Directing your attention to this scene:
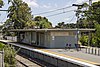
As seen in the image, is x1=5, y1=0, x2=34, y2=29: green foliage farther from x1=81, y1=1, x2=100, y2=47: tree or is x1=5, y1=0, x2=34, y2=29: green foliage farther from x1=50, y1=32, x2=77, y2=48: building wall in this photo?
x1=50, y1=32, x2=77, y2=48: building wall

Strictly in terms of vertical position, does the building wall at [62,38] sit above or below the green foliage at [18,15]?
below

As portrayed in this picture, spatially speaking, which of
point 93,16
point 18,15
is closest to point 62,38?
point 93,16

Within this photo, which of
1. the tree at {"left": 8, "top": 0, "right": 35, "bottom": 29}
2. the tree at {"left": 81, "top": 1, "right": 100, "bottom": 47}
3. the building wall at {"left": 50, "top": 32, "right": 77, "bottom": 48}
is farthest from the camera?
the tree at {"left": 8, "top": 0, "right": 35, "bottom": 29}

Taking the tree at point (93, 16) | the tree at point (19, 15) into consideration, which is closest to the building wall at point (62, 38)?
the tree at point (93, 16)

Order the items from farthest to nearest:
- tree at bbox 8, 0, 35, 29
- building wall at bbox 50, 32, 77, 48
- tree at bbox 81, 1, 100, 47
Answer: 1. tree at bbox 8, 0, 35, 29
2. tree at bbox 81, 1, 100, 47
3. building wall at bbox 50, 32, 77, 48

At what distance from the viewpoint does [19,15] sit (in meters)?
80.7

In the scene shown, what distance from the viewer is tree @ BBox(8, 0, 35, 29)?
265 feet

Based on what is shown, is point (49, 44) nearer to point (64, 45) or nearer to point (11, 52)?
point (64, 45)

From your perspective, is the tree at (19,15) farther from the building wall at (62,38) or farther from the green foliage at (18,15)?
the building wall at (62,38)

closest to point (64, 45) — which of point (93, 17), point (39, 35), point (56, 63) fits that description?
point (39, 35)

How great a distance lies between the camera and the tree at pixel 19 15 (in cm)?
8069

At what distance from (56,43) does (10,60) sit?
2283 centimetres

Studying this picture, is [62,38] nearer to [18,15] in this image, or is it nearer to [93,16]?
[93,16]

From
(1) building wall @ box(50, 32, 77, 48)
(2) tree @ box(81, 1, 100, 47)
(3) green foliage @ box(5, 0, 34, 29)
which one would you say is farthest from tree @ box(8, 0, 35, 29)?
(1) building wall @ box(50, 32, 77, 48)
